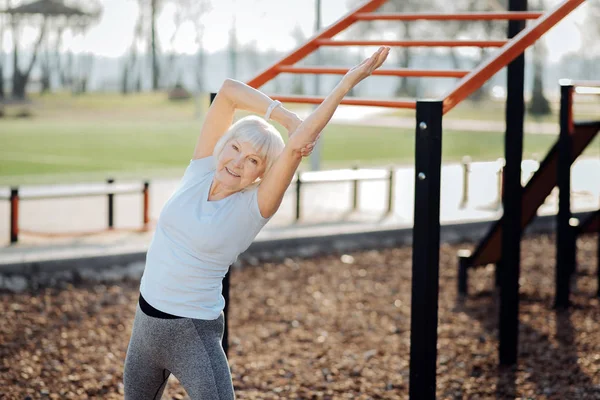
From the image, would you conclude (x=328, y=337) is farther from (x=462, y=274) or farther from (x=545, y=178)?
(x=545, y=178)

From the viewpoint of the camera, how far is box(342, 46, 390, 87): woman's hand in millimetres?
3047

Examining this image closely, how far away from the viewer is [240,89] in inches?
135

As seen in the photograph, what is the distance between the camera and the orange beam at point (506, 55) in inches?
152

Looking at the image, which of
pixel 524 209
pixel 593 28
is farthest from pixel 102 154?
pixel 593 28

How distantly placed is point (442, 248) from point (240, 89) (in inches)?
259

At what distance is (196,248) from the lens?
3.06 metres

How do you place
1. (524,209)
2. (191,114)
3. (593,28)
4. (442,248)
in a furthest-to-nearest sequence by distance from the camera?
(593,28) → (191,114) → (442,248) → (524,209)

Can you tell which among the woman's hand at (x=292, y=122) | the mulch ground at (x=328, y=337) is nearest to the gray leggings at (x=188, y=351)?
the woman's hand at (x=292, y=122)

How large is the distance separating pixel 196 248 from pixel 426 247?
44.1 inches

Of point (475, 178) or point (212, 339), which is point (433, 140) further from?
point (475, 178)

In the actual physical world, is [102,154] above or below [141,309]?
below

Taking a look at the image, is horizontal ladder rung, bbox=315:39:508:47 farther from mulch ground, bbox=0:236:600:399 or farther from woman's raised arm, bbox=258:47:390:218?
mulch ground, bbox=0:236:600:399

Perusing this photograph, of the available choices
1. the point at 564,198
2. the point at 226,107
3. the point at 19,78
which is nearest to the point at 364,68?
the point at 226,107

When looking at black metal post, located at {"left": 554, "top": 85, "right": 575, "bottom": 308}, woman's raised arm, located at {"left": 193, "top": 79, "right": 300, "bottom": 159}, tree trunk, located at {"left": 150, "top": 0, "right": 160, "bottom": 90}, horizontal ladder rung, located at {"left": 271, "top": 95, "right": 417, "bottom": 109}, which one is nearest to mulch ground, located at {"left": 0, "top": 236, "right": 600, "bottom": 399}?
black metal post, located at {"left": 554, "top": 85, "right": 575, "bottom": 308}
